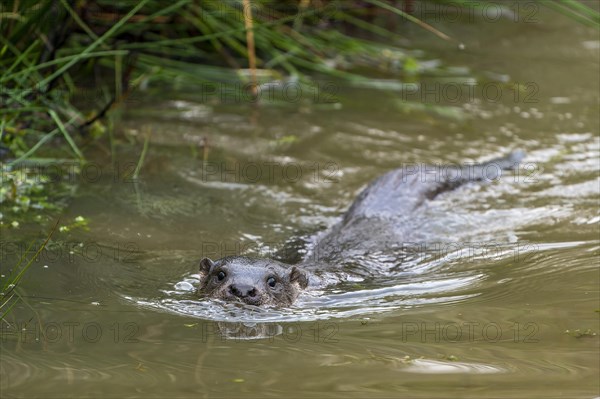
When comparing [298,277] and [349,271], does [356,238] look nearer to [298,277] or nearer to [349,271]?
[349,271]

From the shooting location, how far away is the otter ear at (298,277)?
4.50 meters

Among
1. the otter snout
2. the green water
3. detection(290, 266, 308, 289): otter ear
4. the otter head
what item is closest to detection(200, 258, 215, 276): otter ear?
the otter head

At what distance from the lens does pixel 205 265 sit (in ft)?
14.9

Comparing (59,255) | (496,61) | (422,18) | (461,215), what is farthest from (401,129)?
(59,255)

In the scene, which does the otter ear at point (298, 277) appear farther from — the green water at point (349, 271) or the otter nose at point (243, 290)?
the otter nose at point (243, 290)

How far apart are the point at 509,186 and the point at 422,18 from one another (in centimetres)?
358

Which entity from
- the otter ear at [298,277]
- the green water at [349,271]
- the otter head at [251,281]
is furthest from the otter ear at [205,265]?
the otter ear at [298,277]

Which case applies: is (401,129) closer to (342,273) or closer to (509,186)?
(509,186)

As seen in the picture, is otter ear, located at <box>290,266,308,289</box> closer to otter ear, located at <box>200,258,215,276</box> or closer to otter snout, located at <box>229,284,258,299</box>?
otter snout, located at <box>229,284,258,299</box>

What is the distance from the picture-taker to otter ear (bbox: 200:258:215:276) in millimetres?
4504

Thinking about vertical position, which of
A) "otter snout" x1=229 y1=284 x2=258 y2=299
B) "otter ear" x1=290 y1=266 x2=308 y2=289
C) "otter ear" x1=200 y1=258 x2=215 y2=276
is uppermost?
"otter ear" x1=200 y1=258 x2=215 y2=276

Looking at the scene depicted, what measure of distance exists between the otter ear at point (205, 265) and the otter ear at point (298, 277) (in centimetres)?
40

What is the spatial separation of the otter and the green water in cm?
10

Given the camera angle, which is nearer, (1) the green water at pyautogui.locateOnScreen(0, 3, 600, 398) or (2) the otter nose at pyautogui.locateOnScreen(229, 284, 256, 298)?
(1) the green water at pyautogui.locateOnScreen(0, 3, 600, 398)
